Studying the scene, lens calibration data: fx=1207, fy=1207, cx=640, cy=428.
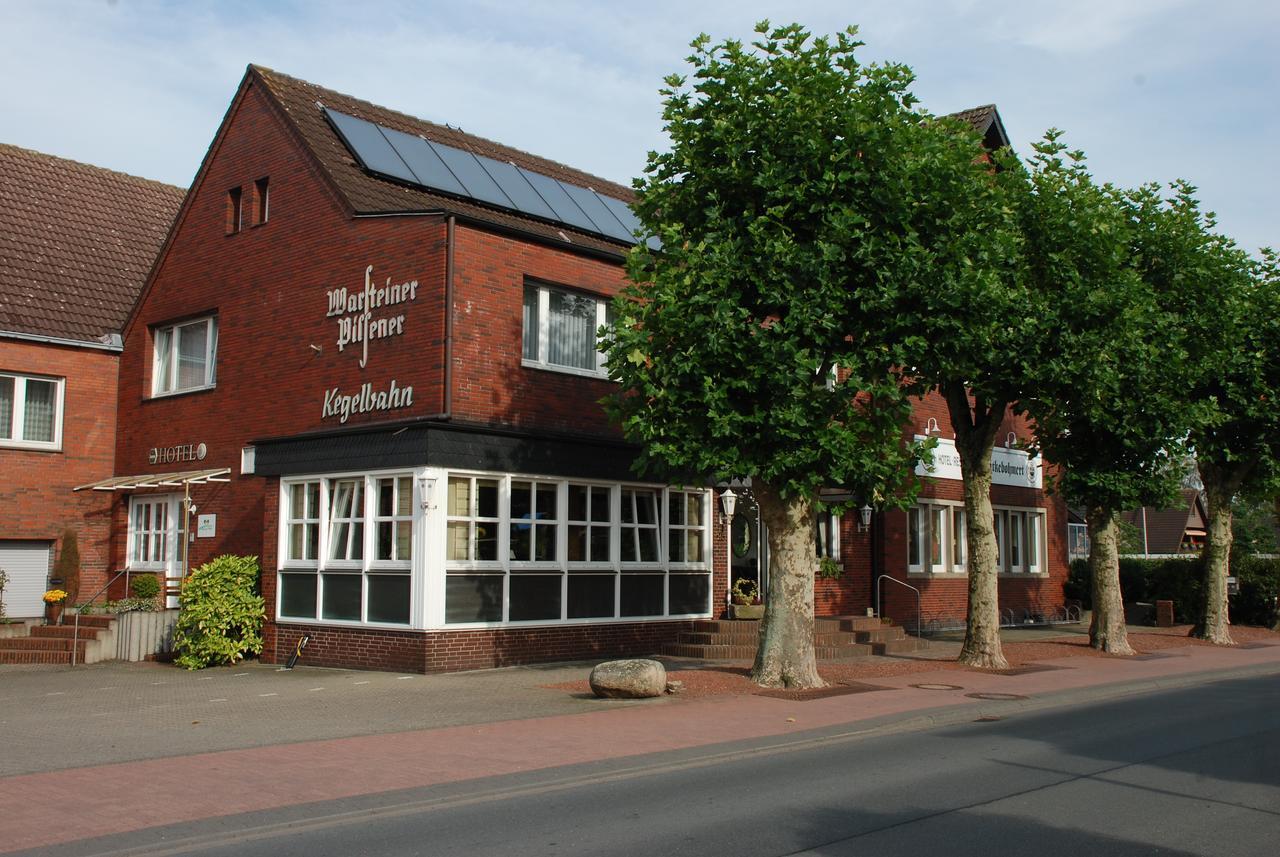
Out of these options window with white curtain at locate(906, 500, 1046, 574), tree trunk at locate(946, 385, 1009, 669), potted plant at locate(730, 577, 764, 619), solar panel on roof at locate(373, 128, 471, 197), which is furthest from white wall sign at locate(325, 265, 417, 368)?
window with white curtain at locate(906, 500, 1046, 574)

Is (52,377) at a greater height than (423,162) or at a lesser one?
lesser

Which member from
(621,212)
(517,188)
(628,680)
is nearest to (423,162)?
(517,188)

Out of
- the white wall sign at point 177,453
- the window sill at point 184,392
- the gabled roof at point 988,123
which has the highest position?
the gabled roof at point 988,123

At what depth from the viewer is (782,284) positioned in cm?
1456

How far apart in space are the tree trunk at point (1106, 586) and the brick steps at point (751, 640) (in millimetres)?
4034

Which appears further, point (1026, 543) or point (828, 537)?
point (1026, 543)

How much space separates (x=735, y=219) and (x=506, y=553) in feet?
20.5

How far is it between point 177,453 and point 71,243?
20.8 feet

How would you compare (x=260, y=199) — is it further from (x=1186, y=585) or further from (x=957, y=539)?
(x=1186, y=585)

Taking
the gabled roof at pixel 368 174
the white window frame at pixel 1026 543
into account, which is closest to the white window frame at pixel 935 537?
the white window frame at pixel 1026 543

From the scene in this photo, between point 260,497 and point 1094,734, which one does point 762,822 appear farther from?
point 260,497

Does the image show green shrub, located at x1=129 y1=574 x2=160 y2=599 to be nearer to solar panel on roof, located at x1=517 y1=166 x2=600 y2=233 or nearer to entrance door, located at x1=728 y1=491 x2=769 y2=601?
solar panel on roof, located at x1=517 y1=166 x2=600 y2=233

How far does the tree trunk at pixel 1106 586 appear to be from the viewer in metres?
22.4

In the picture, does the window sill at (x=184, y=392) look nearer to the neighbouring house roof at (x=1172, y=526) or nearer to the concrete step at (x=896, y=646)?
the concrete step at (x=896, y=646)
